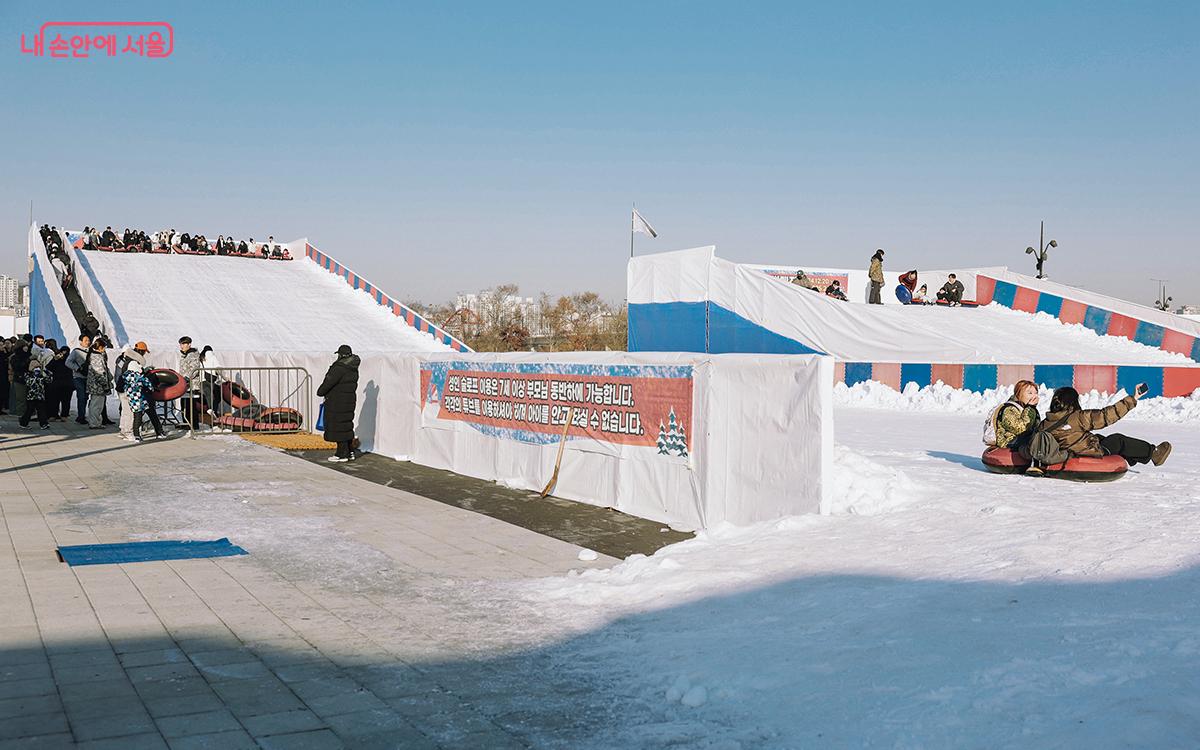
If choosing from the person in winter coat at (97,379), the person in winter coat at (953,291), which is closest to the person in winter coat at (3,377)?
the person in winter coat at (97,379)

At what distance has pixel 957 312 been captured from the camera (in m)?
32.5

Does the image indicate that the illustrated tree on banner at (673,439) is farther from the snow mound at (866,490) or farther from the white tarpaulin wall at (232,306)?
the white tarpaulin wall at (232,306)

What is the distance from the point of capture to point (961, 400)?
2362 cm

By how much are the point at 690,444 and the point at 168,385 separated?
12486mm

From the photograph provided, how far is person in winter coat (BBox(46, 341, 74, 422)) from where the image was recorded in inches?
790

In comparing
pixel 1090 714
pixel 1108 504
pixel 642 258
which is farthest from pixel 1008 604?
pixel 642 258

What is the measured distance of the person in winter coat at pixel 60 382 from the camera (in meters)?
20.1

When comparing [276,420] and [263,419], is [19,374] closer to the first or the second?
[263,419]

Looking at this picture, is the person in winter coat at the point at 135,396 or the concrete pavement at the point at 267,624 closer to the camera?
the concrete pavement at the point at 267,624

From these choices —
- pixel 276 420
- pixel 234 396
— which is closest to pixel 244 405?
pixel 234 396

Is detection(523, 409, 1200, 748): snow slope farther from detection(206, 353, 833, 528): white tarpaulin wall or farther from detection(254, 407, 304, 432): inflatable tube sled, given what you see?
detection(254, 407, 304, 432): inflatable tube sled

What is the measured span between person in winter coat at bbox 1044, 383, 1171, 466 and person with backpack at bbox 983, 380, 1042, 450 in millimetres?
388

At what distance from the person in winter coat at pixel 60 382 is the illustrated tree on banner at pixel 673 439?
14.8 m

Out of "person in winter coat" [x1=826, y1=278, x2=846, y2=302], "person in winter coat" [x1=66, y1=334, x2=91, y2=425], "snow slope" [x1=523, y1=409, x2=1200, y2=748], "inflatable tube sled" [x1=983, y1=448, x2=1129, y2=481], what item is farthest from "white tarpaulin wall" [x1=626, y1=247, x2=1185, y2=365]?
"snow slope" [x1=523, y1=409, x2=1200, y2=748]
